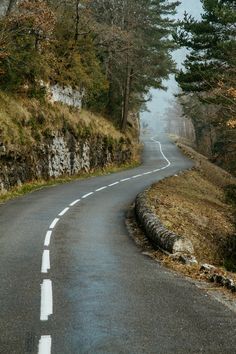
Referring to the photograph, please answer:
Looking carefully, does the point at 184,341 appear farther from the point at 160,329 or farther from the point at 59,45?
the point at 59,45

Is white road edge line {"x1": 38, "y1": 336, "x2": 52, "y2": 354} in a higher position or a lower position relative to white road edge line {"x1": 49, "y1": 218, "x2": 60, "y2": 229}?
higher

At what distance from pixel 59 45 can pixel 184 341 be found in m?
34.4

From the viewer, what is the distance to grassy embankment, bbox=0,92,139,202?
25.7 metres

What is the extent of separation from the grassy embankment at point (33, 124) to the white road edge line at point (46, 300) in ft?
44.6

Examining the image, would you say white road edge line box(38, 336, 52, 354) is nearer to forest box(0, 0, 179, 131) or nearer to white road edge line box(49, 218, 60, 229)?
white road edge line box(49, 218, 60, 229)

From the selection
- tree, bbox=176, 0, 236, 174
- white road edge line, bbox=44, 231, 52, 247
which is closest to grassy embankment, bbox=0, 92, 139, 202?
white road edge line, bbox=44, 231, 52, 247

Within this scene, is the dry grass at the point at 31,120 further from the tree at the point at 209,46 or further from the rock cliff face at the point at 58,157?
the tree at the point at 209,46

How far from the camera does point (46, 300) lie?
8305 millimetres

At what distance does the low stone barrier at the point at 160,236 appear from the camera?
12281 millimetres

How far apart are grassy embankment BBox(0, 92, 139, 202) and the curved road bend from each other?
9746 mm

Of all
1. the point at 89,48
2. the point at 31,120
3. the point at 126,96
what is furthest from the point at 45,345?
the point at 126,96

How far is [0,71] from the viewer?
87.0 feet

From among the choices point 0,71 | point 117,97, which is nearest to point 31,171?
point 0,71

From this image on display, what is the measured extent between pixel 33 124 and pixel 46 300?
21894 millimetres
